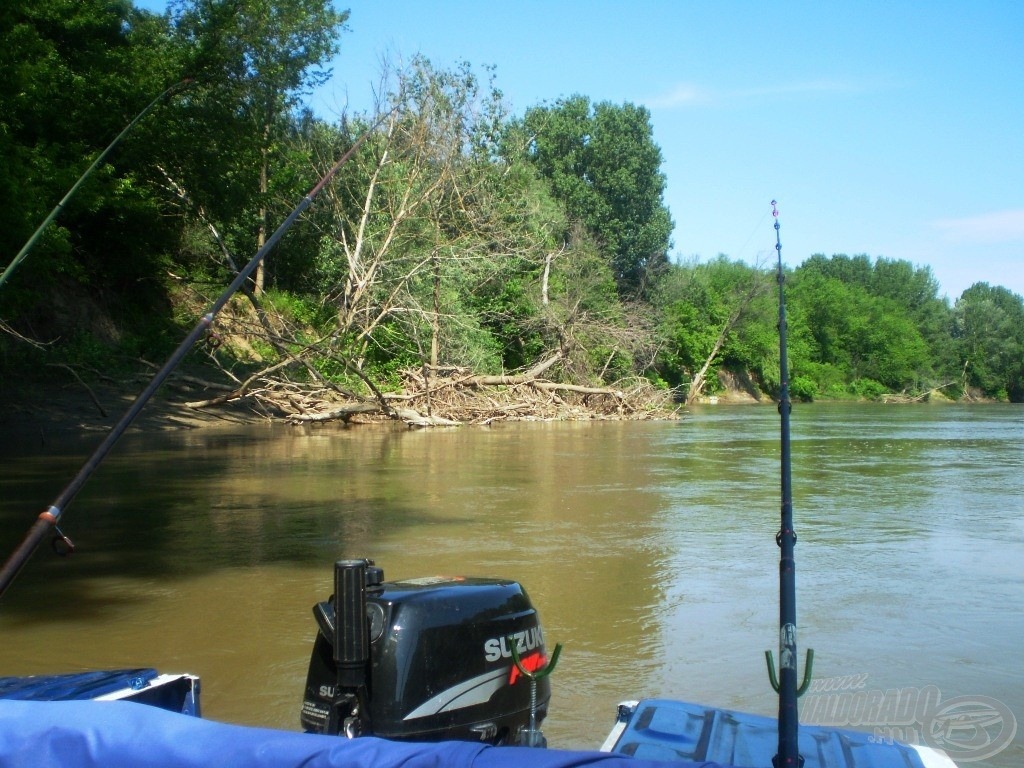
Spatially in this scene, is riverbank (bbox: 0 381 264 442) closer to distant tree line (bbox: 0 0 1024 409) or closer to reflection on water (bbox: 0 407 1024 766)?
distant tree line (bbox: 0 0 1024 409)

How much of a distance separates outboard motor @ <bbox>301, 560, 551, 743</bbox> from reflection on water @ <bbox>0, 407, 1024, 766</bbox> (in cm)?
122

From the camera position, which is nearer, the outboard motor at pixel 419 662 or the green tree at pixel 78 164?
the outboard motor at pixel 419 662

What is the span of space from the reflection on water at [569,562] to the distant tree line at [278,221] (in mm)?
2929

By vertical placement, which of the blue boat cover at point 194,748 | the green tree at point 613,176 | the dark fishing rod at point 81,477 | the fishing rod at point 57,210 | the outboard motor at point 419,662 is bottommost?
the outboard motor at point 419,662

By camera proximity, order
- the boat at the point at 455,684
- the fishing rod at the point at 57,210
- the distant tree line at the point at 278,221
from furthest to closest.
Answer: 1. the distant tree line at the point at 278,221
2. the fishing rod at the point at 57,210
3. the boat at the point at 455,684

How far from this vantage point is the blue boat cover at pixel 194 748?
195cm

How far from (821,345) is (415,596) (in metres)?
60.3

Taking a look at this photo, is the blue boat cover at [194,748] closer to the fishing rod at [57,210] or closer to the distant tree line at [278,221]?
the fishing rod at [57,210]

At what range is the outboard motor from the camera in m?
3.60

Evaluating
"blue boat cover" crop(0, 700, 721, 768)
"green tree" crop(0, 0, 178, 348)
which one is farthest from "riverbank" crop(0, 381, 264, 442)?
"blue boat cover" crop(0, 700, 721, 768)

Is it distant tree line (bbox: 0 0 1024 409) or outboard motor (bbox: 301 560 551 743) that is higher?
distant tree line (bbox: 0 0 1024 409)

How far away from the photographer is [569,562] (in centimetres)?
929

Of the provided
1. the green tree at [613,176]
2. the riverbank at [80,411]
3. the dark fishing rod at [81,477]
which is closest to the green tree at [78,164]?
the riverbank at [80,411]

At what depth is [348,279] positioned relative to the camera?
88.5ft
